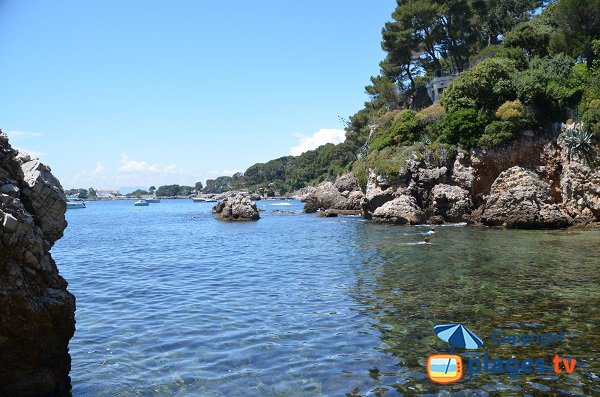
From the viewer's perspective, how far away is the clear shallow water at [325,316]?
10.1 m

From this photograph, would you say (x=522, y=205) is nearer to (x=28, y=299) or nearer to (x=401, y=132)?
(x=401, y=132)

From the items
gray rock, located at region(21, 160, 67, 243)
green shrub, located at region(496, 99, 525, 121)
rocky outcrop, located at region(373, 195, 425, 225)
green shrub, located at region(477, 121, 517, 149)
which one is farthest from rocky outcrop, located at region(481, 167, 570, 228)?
gray rock, located at region(21, 160, 67, 243)

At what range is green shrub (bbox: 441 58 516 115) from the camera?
4522 cm

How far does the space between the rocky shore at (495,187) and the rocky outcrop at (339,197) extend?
18427 mm

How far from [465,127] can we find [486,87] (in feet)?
14.8

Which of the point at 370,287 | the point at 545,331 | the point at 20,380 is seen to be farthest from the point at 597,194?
the point at 20,380

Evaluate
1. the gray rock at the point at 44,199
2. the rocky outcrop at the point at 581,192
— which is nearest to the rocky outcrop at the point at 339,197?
the rocky outcrop at the point at 581,192

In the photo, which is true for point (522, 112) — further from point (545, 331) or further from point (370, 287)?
point (545, 331)

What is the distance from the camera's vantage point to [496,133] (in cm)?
4309

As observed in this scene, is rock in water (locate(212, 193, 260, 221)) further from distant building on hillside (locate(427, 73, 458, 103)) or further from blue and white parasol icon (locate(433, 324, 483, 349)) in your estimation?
blue and white parasol icon (locate(433, 324, 483, 349))

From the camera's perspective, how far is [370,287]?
752 inches

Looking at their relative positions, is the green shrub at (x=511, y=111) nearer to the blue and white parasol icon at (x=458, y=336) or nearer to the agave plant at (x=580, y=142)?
the agave plant at (x=580, y=142)

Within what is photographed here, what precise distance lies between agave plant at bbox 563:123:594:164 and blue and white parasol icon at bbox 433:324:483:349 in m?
31.5

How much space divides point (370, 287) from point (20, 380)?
1310 cm
